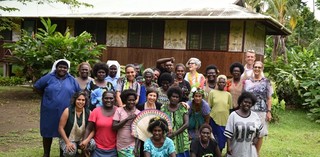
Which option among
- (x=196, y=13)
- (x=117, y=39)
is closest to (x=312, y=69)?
(x=196, y=13)

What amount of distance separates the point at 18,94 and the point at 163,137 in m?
11.5

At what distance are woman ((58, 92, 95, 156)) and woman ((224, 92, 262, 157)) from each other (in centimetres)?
184

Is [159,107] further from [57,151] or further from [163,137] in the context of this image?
[57,151]

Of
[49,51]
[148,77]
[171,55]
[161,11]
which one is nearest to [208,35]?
[171,55]

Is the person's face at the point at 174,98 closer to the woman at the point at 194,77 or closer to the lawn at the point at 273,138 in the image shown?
the woman at the point at 194,77

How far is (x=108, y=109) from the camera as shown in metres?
4.89

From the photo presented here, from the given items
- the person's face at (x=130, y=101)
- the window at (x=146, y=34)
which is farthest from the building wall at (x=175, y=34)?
the person's face at (x=130, y=101)

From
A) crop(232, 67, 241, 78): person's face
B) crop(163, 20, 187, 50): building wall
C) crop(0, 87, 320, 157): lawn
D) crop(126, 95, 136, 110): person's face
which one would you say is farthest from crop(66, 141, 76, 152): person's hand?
crop(163, 20, 187, 50): building wall

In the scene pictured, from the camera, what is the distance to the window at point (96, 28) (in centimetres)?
1623

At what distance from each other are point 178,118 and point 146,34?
34.7 ft

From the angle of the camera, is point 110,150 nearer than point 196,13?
Yes

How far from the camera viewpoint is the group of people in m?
4.82

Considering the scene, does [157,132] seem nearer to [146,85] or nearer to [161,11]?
[146,85]

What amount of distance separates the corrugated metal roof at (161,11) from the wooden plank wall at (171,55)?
1351 mm
